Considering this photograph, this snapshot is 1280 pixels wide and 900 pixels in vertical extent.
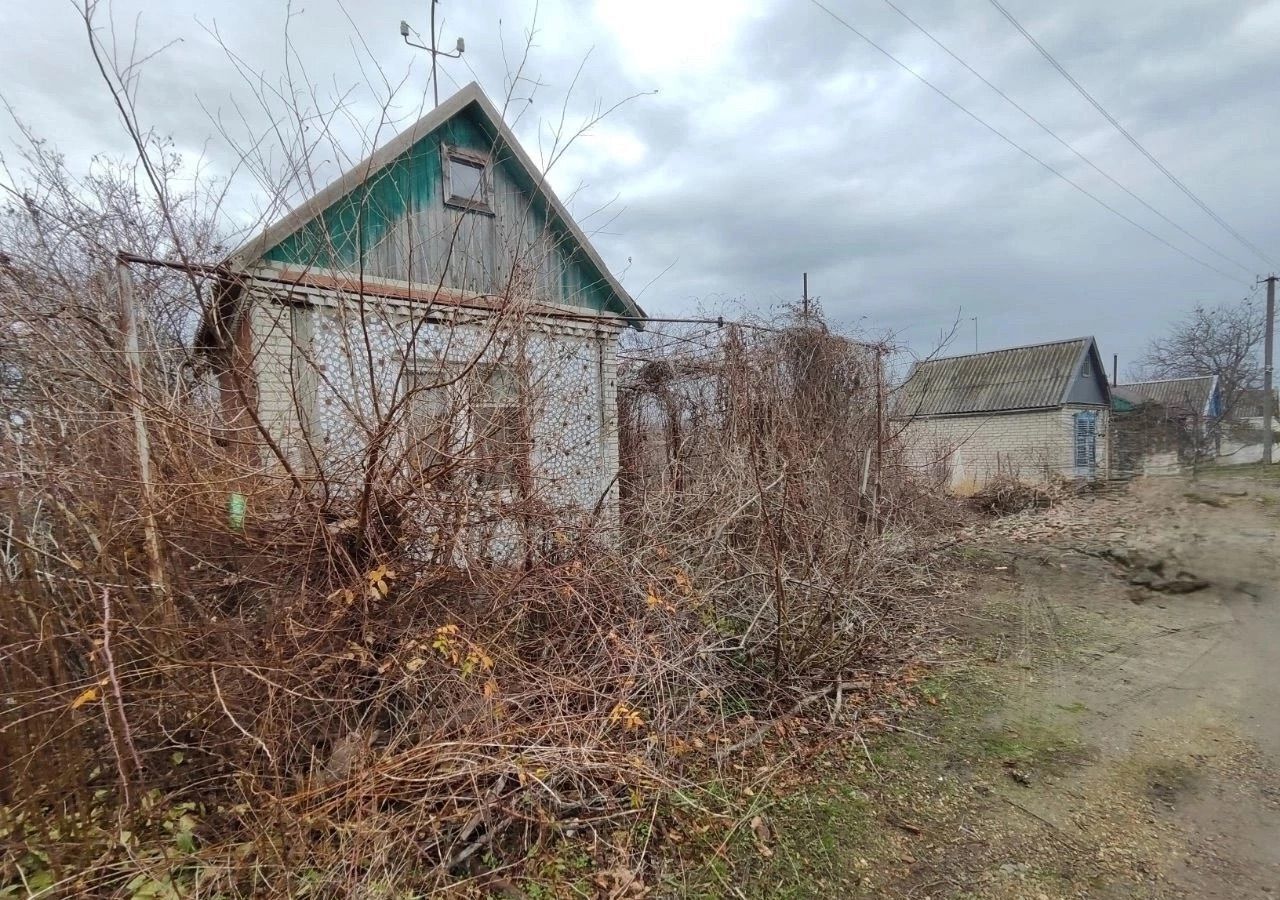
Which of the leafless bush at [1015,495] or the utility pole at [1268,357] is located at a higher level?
the utility pole at [1268,357]

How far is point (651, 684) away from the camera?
348 centimetres

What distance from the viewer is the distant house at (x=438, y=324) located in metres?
3.23

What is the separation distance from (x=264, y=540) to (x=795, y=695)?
3466 millimetres

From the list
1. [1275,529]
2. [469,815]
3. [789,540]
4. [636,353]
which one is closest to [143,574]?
[469,815]

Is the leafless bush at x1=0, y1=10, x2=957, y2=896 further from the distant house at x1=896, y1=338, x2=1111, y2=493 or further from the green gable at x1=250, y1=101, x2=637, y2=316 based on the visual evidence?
the distant house at x1=896, y1=338, x2=1111, y2=493

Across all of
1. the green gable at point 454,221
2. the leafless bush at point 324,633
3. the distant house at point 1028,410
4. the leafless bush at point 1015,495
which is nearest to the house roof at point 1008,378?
the distant house at point 1028,410

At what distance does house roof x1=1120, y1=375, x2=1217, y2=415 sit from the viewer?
2777cm

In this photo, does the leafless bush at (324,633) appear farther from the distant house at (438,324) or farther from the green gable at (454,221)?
the green gable at (454,221)

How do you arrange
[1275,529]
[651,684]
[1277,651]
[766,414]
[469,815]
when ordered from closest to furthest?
[469,815], [651,684], [1277,651], [766,414], [1275,529]

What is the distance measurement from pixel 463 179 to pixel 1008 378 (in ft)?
63.0

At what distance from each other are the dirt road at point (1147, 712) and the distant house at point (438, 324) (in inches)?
131

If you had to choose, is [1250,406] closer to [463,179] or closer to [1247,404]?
[1247,404]

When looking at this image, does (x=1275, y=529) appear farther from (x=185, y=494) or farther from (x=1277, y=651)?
(x=185, y=494)

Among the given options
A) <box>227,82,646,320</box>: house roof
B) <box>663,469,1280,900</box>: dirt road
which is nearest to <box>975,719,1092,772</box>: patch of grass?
<box>663,469,1280,900</box>: dirt road
